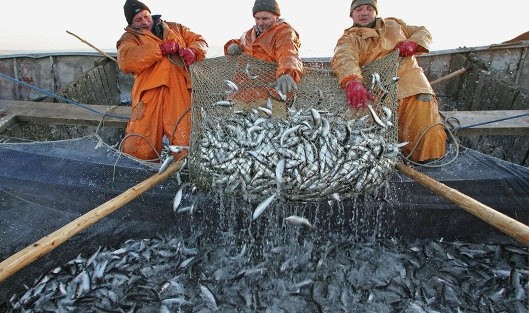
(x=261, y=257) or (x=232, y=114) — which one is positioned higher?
(x=232, y=114)

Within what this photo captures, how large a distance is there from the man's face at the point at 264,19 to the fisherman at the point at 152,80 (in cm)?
87

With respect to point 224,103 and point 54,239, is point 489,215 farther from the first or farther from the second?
point 54,239

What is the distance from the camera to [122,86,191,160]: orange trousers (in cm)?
457

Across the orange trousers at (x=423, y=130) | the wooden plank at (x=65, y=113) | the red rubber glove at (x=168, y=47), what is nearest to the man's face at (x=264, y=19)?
the red rubber glove at (x=168, y=47)

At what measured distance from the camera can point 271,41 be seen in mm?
4453

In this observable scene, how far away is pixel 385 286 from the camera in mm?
3604

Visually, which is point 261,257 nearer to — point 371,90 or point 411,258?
point 411,258

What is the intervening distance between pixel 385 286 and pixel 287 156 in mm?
1815

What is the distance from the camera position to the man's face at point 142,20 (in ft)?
15.4

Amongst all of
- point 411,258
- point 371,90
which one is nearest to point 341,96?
point 371,90

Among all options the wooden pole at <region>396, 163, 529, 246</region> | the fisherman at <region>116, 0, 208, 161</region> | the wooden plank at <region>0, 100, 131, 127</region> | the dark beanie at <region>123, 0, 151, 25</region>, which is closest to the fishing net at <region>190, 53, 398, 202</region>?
the wooden pole at <region>396, 163, 529, 246</region>

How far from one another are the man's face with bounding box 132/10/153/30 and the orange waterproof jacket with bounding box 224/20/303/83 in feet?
3.58

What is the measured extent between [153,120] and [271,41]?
1.83 m

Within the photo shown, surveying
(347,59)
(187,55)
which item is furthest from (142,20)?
(347,59)
